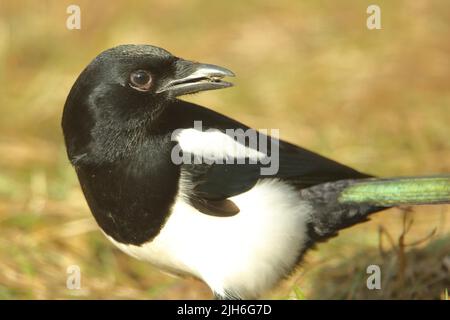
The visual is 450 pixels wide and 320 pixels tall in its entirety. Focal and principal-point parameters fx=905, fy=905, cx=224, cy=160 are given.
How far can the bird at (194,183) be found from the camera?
311 centimetres

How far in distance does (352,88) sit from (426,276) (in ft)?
7.78

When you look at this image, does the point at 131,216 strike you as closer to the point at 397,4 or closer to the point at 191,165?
the point at 191,165

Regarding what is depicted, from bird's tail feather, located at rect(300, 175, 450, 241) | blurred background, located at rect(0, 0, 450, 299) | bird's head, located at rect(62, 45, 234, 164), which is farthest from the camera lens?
blurred background, located at rect(0, 0, 450, 299)

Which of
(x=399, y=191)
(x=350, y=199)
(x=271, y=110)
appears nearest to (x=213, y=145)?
(x=350, y=199)

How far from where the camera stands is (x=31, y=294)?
155 inches

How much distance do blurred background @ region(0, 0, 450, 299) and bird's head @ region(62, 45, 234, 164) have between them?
83 cm

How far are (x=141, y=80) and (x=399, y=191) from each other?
998mm

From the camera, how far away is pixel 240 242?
124 inches

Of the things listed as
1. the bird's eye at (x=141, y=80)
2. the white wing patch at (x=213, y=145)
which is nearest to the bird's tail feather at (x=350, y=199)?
the white wing patch at (x=213, y=145)

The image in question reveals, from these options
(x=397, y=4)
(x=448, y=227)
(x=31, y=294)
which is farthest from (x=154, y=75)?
(x=397, y=4)

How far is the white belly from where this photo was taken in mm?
3117

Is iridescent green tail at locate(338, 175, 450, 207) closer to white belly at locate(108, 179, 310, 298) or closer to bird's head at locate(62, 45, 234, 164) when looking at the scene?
white belly at locate(108, 179, 310, 298)

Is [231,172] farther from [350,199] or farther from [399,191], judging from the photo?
[399,191]

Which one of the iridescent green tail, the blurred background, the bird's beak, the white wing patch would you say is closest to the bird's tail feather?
the iridescent green tail
